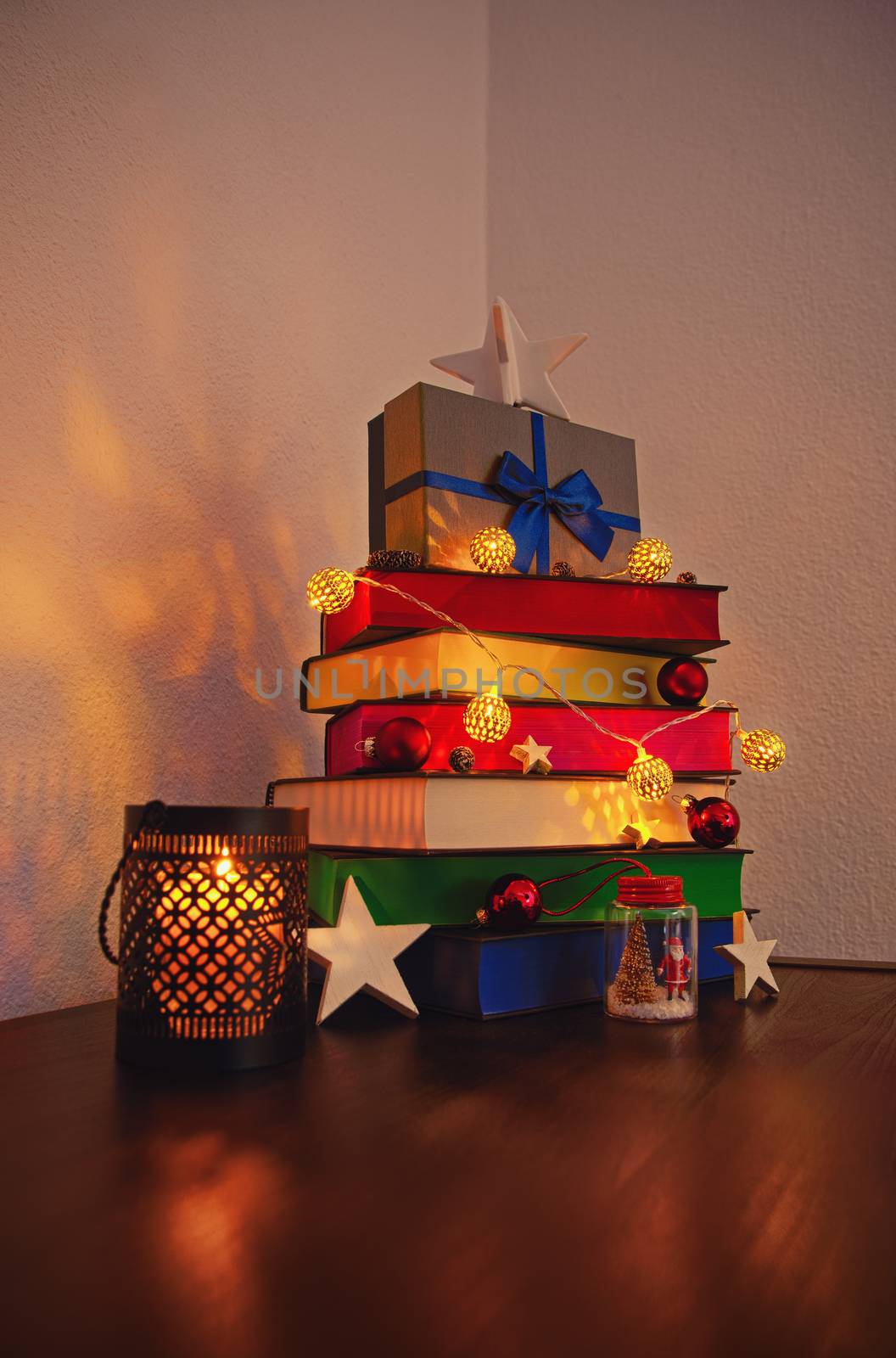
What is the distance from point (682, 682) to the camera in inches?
31.2

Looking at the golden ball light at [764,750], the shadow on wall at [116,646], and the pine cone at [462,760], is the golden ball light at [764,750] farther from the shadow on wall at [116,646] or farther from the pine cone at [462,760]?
the shadow on wall at [116,646]

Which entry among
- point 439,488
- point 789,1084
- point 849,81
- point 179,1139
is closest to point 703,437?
point 849,81

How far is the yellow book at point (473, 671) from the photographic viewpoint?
0.71m

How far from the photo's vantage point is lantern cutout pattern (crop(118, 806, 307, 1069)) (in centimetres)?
51

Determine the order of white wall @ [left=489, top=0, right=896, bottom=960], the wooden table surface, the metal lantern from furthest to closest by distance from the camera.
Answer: white wall @ [left=489, top=0, right=896, bottom=960] < the metal lantern < the wooden table surface

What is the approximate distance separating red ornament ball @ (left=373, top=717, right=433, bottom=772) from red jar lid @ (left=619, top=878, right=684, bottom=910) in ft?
0.52

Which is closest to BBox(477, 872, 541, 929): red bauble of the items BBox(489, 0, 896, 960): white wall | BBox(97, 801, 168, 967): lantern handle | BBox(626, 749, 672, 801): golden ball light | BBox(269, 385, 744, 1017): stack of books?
BBox(269, 385, 744, 1017): stack of books

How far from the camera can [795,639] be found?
110 cm

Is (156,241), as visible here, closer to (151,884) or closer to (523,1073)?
A: (151,884)

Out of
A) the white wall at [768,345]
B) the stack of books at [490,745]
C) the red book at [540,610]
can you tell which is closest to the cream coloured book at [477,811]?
the stack of books at [490,745]

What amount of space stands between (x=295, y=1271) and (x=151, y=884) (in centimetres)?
26

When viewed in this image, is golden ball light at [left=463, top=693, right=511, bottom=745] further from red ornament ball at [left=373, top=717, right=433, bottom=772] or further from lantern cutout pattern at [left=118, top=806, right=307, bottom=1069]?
lantern cutout pattern at [left=118, top=806, right=307, bottom=1069]

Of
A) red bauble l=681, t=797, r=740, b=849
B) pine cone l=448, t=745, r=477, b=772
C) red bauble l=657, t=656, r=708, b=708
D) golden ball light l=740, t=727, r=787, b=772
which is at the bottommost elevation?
red bauble l=681, t=797, r=740, b=849

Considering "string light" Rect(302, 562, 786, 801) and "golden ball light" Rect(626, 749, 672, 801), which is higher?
"string light" Rect(302, 562, 786, 801)
